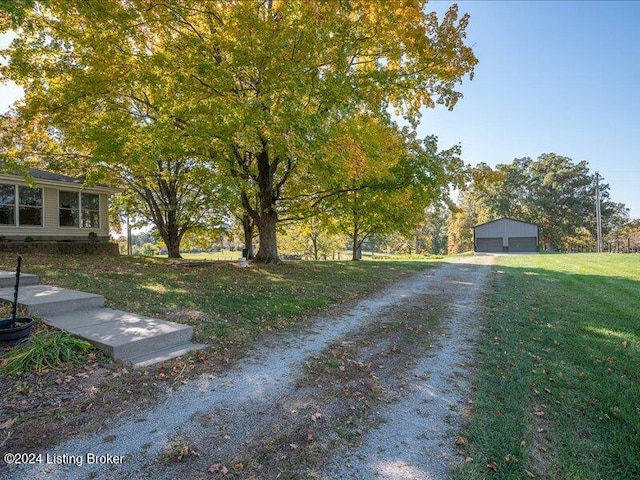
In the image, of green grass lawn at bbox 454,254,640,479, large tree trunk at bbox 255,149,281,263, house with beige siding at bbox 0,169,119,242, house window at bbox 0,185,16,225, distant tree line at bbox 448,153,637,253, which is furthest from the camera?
distant tree line at bbox 448,153,637,253

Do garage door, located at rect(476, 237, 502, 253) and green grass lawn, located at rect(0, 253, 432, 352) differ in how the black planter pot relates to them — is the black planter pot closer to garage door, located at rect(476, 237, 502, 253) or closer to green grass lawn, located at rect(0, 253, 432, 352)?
green grass lawn, located at rect(0, 253, 432, 352)

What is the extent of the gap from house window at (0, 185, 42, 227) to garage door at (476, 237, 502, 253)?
41581mm

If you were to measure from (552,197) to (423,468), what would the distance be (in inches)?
2415

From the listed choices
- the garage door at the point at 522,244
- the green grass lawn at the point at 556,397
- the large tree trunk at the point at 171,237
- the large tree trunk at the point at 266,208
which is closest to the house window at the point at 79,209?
the large tree trunk at the point at 171,237

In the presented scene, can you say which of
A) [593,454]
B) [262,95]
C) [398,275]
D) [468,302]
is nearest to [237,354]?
[593,454]

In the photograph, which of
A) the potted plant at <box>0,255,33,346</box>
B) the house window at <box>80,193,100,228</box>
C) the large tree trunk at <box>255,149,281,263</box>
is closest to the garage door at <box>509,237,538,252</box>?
the large tree trunk at <box>255,149,281,263</box>

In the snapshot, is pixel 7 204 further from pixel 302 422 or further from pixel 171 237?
pixel 302 422

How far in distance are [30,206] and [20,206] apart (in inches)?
14.2

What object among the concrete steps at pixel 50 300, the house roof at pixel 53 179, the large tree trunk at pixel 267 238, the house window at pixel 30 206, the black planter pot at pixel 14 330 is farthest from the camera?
the house window at pixel 30 206

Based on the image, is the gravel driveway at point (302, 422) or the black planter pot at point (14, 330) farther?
the black planter pot at point (14, 330)

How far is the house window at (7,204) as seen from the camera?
48.2 feet

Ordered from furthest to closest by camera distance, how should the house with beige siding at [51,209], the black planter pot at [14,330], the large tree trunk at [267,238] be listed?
the house with beige siding at [51,209] < the large tree trunk at [267,238] < the black planter pot at [14,330]

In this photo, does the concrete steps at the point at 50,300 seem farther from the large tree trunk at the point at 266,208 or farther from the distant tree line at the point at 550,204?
the distant tree line at the point at 550,204

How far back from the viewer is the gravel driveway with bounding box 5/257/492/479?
8.24ft
